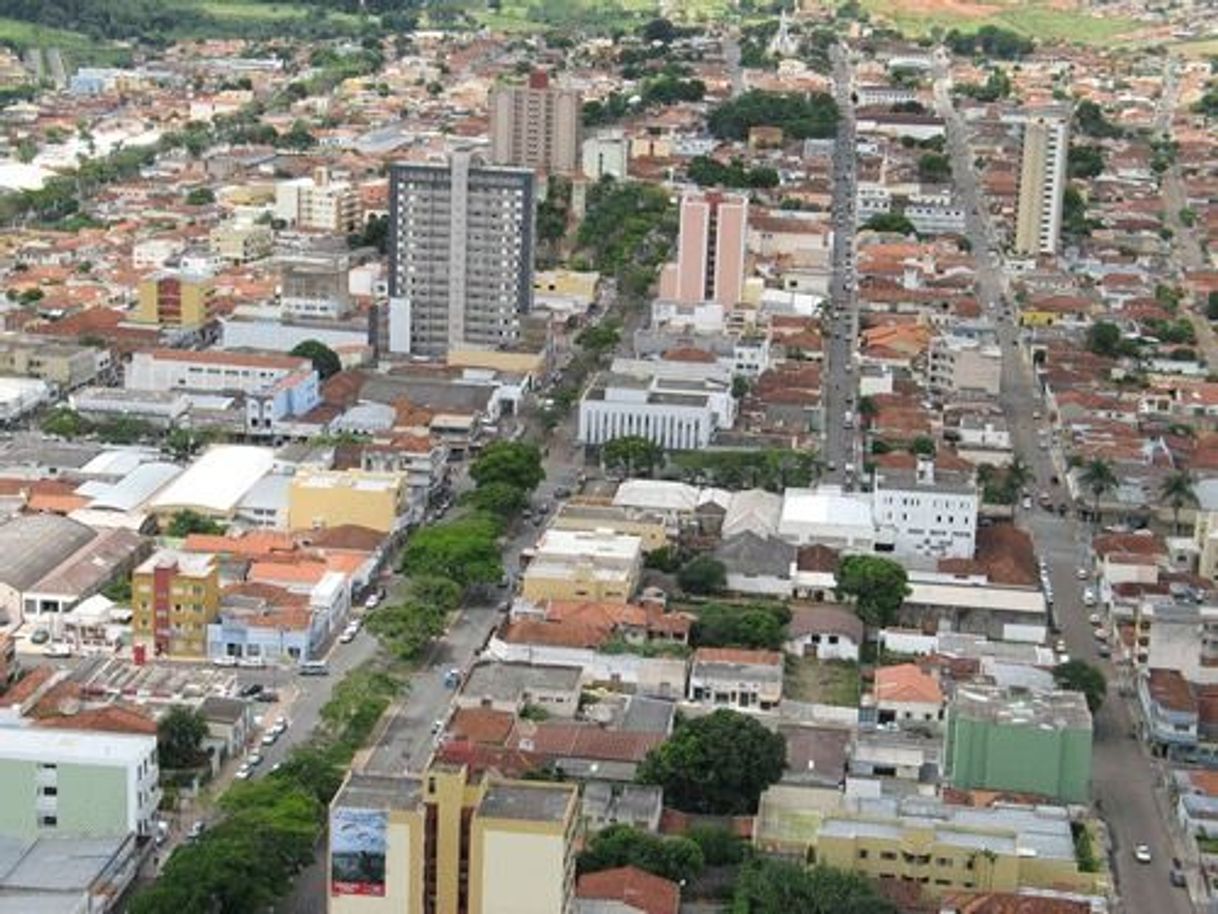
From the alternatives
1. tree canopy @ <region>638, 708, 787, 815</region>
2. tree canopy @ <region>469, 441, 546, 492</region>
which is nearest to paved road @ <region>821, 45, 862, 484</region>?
tree canopy @ <region>469, 441, 546, 492</region>

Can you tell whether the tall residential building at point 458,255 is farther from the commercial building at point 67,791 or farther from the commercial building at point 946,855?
the commercial building at point 946,855

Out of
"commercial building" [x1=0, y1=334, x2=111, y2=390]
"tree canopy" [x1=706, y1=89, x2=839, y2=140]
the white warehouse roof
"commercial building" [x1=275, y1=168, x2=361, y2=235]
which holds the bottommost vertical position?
the white warehouse roof

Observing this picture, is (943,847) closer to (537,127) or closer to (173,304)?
(173,304)

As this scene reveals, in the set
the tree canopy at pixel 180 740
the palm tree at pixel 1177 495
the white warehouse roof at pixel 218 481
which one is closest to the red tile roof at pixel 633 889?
the tree canopy at pixel 180 740

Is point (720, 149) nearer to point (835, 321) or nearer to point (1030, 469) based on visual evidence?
point (835, 321)

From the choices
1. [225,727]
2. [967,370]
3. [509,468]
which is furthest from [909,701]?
[967,370]

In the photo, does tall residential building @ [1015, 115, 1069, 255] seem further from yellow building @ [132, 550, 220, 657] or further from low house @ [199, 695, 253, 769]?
low house @ [199, 695, 253, 769]
